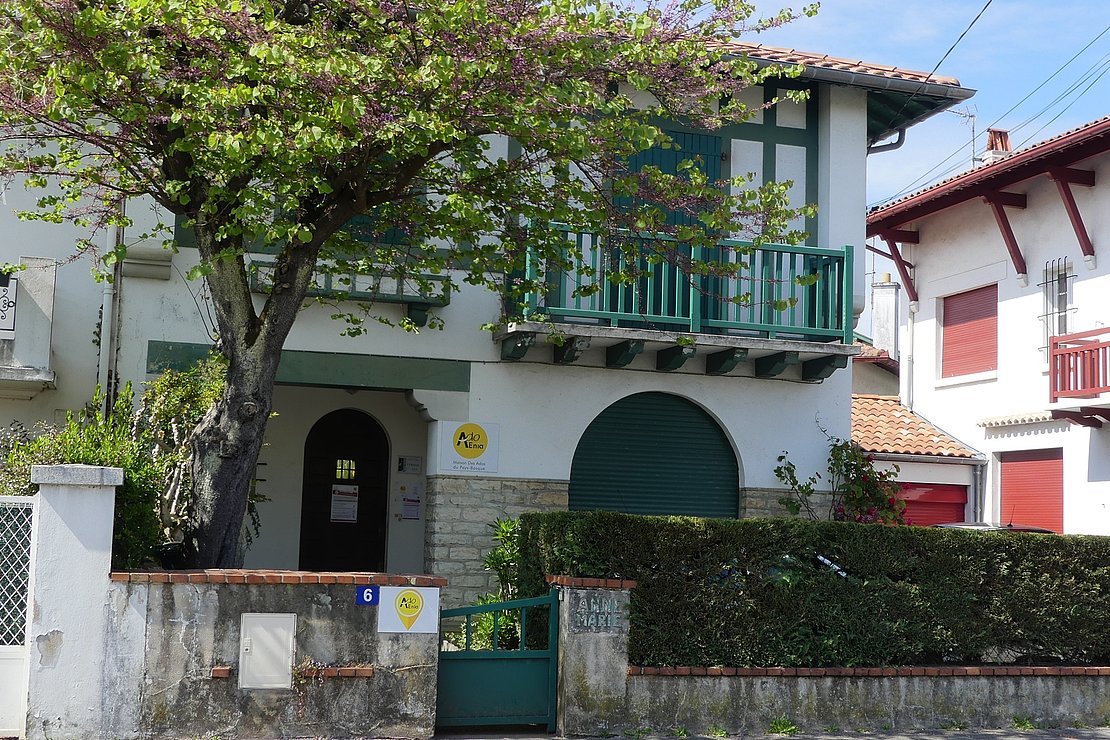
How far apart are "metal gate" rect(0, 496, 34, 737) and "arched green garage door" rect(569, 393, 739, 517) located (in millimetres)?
6629

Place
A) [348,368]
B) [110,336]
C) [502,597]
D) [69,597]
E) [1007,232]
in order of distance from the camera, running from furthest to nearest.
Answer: [1007,232]
[348,368]
[110,336]
[502,597]
[69,597]

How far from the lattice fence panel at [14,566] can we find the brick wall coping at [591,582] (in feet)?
12.5

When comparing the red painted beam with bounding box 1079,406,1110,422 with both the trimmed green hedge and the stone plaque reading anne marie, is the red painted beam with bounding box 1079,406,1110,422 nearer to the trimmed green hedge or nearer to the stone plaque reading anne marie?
the trimmed green hedge

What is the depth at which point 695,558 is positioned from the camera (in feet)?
33.2

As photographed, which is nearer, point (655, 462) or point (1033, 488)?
→ point (655, 462)

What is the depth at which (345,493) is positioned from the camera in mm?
15789

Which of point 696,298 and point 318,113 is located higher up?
point 318,113

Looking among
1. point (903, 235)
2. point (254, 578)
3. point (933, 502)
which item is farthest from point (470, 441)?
point (903, 235)

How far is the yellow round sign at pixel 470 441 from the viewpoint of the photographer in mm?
13461

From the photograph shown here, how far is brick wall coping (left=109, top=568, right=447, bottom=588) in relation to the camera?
866cm

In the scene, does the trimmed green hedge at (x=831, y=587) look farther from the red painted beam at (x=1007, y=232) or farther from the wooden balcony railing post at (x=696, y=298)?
the red painted beam at (x=1007, y=232)

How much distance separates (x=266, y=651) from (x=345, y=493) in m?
7.01

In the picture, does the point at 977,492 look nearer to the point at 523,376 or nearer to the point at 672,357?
the point at 672,357

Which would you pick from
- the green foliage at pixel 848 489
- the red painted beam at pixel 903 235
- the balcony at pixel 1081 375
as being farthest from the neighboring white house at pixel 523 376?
the red painted beam at pixel 903 235
